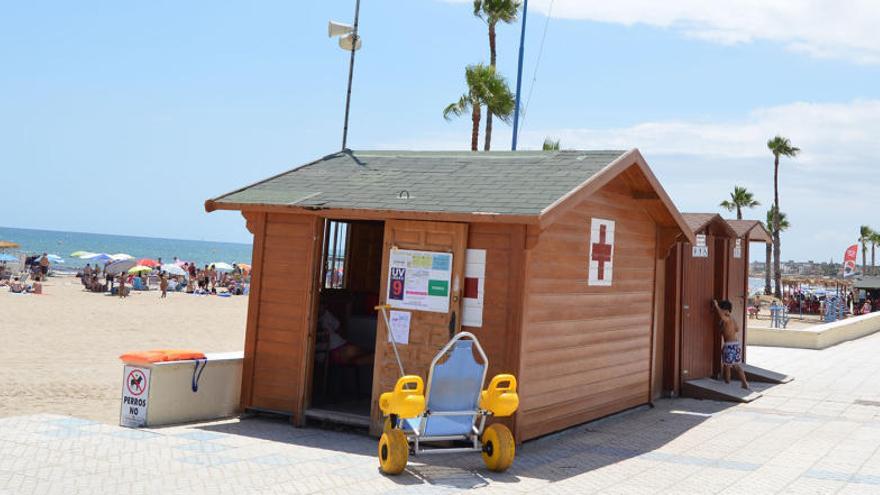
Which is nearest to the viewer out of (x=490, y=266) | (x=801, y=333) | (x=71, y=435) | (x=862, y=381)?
(x=71, y=435)

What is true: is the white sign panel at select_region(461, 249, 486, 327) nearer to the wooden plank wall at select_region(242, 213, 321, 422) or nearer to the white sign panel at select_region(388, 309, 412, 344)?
the white sign panel at select_region(388, 309, 412, 344)

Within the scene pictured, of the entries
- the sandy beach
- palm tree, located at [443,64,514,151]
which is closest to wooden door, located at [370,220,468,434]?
the sandy beach

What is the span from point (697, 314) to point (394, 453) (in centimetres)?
756

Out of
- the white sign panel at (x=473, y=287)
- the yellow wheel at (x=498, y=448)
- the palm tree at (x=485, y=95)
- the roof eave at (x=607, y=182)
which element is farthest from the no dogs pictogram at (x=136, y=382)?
the palm tree at (x=485, y=95)

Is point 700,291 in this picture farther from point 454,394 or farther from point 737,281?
point 454,394

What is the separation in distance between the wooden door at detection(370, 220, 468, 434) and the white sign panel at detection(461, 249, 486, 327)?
0.08 meters

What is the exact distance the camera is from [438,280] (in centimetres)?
845

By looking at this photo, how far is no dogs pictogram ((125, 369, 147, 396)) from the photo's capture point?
8604mm

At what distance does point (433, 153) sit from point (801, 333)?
12824 millimetres

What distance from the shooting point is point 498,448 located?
282 inches

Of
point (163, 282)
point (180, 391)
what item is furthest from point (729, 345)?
point (163, 282)

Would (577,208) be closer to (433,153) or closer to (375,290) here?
(433,153)

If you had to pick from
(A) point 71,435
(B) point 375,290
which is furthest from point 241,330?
(A) point 71,435

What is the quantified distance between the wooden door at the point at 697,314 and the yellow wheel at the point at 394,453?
6802 mm
